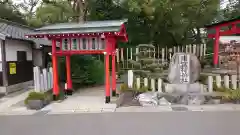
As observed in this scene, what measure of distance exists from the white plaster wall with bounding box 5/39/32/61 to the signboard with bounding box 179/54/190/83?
28.5 feet

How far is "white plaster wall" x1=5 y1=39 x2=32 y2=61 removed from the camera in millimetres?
12531

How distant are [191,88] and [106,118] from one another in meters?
4.26

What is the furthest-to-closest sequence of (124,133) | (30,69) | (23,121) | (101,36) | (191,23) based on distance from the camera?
(191,23) < (30,69) < (101,36) < (23,121) < (124,133)

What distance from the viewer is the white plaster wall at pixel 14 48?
1253 cm

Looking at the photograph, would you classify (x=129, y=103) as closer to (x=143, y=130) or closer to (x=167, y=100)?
(x=167, y=100)

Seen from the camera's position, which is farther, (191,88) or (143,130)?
(191,88)

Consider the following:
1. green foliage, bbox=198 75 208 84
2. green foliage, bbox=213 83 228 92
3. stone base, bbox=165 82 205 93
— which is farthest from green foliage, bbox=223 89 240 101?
green foliage, bbox=198 75 208 84

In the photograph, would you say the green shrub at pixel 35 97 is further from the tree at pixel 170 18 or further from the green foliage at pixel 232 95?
the tree at pixel 170 18

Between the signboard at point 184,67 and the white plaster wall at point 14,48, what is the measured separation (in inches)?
342

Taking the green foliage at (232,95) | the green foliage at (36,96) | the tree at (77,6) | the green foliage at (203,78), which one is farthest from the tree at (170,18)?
the green foliage at (36,96)

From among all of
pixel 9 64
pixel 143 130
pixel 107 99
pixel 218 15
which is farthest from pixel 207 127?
pixel 218 15

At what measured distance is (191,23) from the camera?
18906mm

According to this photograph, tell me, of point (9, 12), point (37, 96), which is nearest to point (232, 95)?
point (37, 96)

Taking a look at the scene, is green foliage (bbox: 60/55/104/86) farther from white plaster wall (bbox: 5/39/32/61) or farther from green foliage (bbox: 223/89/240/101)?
green foliage (bbox: 223/89/240/101)
